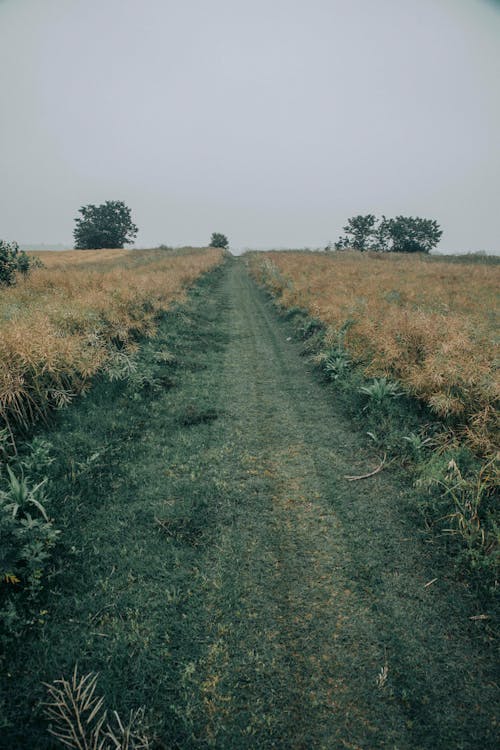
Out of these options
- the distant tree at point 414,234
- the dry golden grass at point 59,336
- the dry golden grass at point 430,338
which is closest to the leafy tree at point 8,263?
the dry golden grass at point 59,336

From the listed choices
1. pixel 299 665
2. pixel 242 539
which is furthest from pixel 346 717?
pixel 242 539

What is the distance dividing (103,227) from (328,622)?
7134cm

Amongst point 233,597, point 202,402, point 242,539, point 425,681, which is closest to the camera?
point 425,681

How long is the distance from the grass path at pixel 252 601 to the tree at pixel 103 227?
66488 mm

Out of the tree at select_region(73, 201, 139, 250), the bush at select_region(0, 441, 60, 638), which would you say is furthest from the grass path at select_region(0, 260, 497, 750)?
the tree at select_region(73, 201, 139, 250)

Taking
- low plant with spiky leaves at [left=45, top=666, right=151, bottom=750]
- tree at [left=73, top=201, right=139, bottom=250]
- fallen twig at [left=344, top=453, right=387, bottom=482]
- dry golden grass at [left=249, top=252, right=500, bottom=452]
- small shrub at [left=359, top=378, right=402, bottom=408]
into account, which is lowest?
→ low plant with spiky leaves at [left=45, top=666, right=151, bottom=750]

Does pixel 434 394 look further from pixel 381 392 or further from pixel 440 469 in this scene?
pixel 440 469

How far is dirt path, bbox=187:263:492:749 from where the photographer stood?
224 cm

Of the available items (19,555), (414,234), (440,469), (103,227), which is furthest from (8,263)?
(414,234)

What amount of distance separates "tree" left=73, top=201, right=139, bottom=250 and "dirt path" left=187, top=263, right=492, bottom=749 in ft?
224

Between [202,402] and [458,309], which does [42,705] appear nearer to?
[202,402]

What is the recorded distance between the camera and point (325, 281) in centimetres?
1675

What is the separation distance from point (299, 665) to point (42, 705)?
1.82m

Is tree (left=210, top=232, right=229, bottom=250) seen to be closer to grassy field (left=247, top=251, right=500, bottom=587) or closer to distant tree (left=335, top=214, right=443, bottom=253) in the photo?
distant tree (left=335, top=214, right=443, bottom=253)
